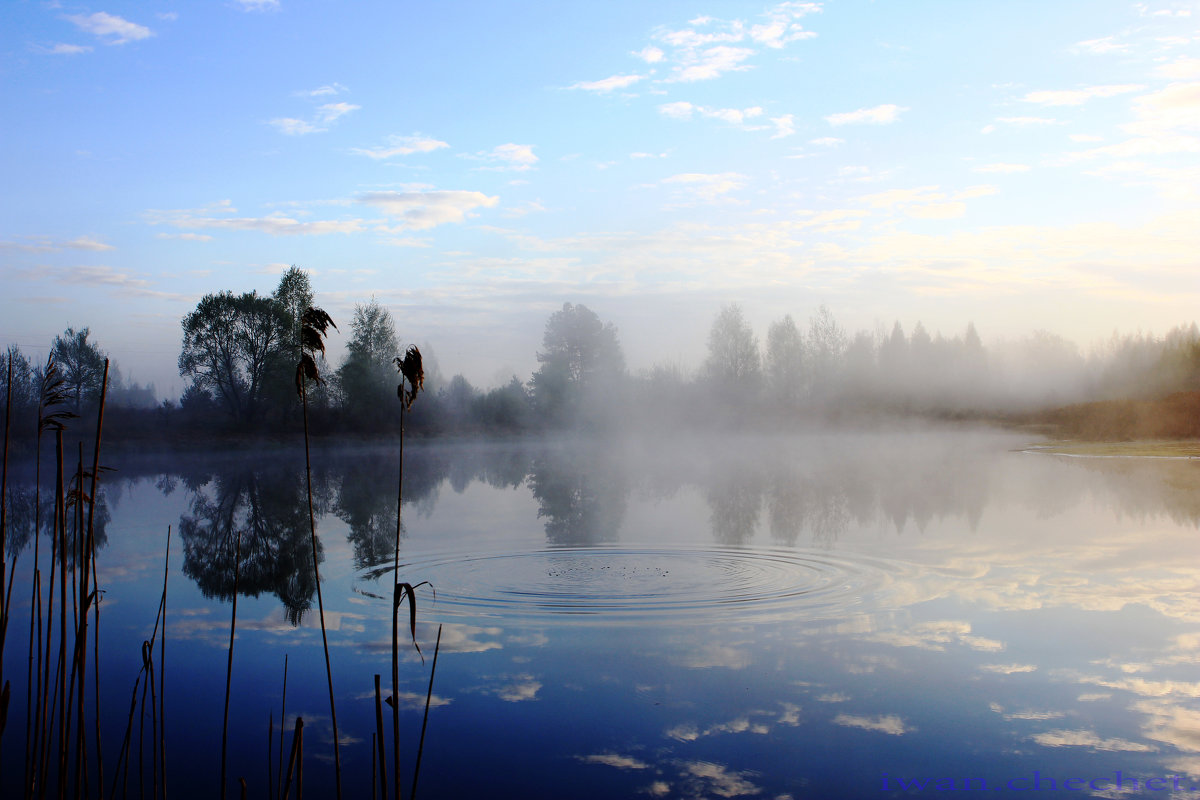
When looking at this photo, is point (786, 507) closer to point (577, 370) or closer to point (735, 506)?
point (735, 506)

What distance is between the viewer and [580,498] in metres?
16.5

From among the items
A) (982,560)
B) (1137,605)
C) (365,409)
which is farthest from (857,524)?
(365,409)

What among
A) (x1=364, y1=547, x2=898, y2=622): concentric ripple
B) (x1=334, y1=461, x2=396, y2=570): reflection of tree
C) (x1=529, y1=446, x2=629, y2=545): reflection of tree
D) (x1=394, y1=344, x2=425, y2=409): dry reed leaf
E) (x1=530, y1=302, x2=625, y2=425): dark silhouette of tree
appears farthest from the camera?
(x1=530, y1=302, x2=625, y2=425): dark silhouette of tree

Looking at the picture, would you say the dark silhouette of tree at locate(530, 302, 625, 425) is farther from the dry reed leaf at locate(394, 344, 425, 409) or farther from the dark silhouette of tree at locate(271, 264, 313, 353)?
the dry reed leaf at locate(394, 344, 425, 409)

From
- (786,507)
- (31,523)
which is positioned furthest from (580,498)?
(31,523)

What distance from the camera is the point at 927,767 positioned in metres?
4.07

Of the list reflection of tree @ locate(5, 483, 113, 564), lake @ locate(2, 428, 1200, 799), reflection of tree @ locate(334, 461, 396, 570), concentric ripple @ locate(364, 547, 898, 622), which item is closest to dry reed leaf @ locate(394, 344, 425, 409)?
lake @ locate(2, 428, 1200, 799)

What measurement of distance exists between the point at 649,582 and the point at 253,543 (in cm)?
616

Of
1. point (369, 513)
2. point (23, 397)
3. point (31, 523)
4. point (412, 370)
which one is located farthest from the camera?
point (23, 397)

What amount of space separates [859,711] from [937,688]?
0.72 m

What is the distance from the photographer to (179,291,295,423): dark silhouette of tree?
40000 millimetres

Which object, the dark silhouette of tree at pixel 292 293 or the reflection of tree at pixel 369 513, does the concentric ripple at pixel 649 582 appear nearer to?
the reflection of tree at pixel 369 513

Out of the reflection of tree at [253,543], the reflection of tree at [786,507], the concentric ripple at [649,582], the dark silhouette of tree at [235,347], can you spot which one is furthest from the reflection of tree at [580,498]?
the dark silhouette of tree at [235,347]

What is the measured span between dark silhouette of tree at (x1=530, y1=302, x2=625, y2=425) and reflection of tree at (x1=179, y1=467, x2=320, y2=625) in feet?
108
